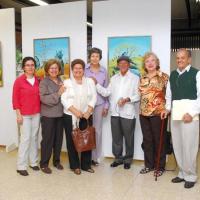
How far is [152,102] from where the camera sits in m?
3.88

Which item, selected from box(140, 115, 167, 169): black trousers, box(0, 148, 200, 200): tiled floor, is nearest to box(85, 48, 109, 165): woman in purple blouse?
box(0, 148, 200, 200): tiled floor

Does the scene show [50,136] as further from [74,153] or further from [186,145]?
[186,145]

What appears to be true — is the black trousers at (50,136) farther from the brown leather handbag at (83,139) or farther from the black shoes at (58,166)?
the brown leather handbag at (83,139)

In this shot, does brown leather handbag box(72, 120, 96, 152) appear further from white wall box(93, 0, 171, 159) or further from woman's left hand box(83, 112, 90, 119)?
white wall box(93, 0, 171, 159)

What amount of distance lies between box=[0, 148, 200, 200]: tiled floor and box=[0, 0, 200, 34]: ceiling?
474cm

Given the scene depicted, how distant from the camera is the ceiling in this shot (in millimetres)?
8570

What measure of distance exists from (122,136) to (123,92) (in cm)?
68

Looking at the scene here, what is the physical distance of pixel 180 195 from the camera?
3346 millimetres

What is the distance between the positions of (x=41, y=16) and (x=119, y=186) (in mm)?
3111

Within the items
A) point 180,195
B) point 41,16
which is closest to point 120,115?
point 180,195

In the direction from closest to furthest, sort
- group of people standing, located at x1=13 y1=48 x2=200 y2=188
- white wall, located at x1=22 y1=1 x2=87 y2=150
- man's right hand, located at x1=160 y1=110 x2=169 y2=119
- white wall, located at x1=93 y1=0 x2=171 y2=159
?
1. man's right hand, located at x1=160 y1=110 x2=169 y2=119
2. group of people standing, located at x1=13 y1=48 x2=200 y2=188
3. white wall, located at x1=93 y1=0 x2=171 y2=159
4. white wall, located at x1=22 y1=1 x2=87 y2=150

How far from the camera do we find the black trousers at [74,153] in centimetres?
A: 397

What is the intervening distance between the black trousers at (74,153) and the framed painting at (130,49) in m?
1.07

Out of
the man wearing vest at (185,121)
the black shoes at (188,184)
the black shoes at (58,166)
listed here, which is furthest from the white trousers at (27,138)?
the black shoes at (188,184)
